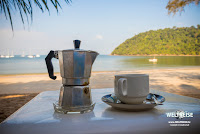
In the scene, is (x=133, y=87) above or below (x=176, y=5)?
below

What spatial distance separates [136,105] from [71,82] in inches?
8.7

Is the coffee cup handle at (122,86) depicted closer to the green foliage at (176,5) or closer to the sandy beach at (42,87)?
the sandy beach at (42,87)

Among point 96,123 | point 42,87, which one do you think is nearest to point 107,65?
point 42,87

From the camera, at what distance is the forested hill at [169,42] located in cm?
4075

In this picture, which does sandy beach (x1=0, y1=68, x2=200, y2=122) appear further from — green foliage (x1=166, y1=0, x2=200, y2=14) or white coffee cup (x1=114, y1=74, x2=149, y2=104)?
green foliage (x1=166, y1=0, x2=200, y2=14)

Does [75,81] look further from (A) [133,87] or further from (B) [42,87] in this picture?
(B) [42,87]

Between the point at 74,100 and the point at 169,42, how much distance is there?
45816 millimetres

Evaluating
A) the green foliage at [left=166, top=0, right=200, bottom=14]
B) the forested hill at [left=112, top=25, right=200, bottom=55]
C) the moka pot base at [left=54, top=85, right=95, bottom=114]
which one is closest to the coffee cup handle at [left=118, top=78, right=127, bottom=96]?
the moka pot base at [left=54, top=85, right=95, bottom=114]

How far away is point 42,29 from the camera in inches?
1854

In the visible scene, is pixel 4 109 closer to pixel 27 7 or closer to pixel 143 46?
pixel 27 7

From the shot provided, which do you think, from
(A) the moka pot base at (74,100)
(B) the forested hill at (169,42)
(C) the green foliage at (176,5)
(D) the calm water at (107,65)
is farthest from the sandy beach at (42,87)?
(B) the forested hill at (169,42)

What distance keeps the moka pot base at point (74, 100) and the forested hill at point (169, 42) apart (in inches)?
1767

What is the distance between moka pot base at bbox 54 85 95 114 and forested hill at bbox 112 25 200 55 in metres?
44.9

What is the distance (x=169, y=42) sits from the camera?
140ft
